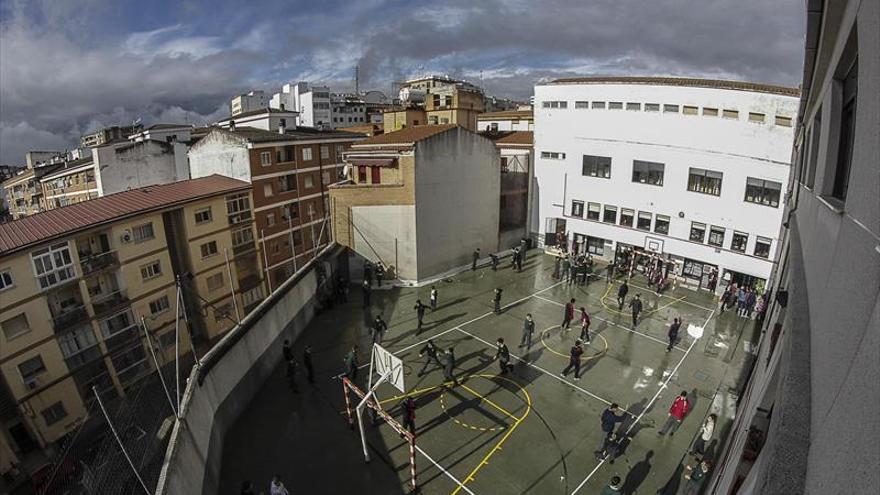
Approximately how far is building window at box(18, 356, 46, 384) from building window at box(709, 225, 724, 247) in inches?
1330

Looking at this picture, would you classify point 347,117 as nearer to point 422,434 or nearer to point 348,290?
point 348,290

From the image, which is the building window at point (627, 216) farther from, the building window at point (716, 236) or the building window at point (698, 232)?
the building window at point (716, 236)

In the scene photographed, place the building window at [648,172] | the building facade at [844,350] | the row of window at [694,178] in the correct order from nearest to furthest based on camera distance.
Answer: the building facade at [844,350] → the row of window at [694,178] → the building window at [648,172]

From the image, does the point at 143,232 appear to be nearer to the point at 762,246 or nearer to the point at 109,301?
the point at 109,301

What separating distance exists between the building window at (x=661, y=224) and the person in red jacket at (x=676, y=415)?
48.6 ft

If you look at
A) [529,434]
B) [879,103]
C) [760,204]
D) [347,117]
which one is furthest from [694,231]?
[347,117]

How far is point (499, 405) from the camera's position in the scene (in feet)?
44.6

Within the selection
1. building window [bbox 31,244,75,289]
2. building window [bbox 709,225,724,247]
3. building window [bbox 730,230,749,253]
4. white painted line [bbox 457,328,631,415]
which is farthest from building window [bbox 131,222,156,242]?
building window [bbox 730,230,749,253]

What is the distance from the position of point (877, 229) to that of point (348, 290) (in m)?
21.1

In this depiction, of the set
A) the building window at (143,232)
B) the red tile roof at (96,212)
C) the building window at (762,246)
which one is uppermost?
the red tile roof at (96,212)

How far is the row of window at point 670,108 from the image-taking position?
21.0 m

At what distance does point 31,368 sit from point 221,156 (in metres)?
18.2

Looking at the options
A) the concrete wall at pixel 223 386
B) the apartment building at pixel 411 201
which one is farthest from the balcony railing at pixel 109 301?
the concrete wall at pixel 223 386

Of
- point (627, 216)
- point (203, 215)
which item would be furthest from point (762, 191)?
point (203, 215)
